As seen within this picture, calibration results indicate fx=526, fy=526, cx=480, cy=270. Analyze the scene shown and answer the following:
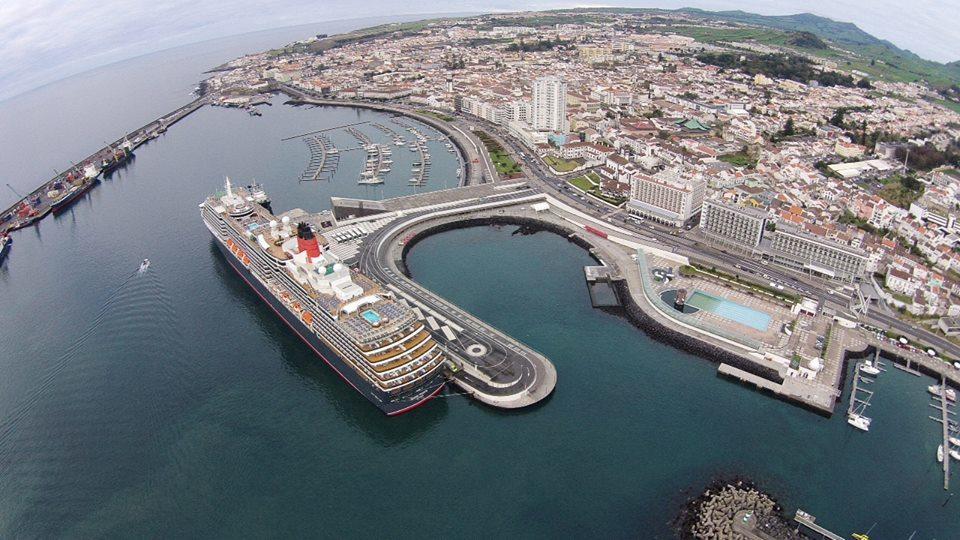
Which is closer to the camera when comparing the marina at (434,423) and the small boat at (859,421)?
the marina at (434,423)

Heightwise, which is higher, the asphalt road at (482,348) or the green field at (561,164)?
the green field at (561,164)

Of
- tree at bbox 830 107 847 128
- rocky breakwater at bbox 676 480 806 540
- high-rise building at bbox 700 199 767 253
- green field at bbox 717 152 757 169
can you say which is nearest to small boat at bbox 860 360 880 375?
rocky breakwater at bbox 676 480 806 540

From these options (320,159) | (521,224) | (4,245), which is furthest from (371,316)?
(320,159)

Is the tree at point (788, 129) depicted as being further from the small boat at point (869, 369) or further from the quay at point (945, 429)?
the quay at point (945, 429)

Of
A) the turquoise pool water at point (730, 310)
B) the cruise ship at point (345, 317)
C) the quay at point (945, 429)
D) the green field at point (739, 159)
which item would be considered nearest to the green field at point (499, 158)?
the green field at point (739, 159)

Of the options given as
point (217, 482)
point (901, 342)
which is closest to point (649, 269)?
point (901, 342)
